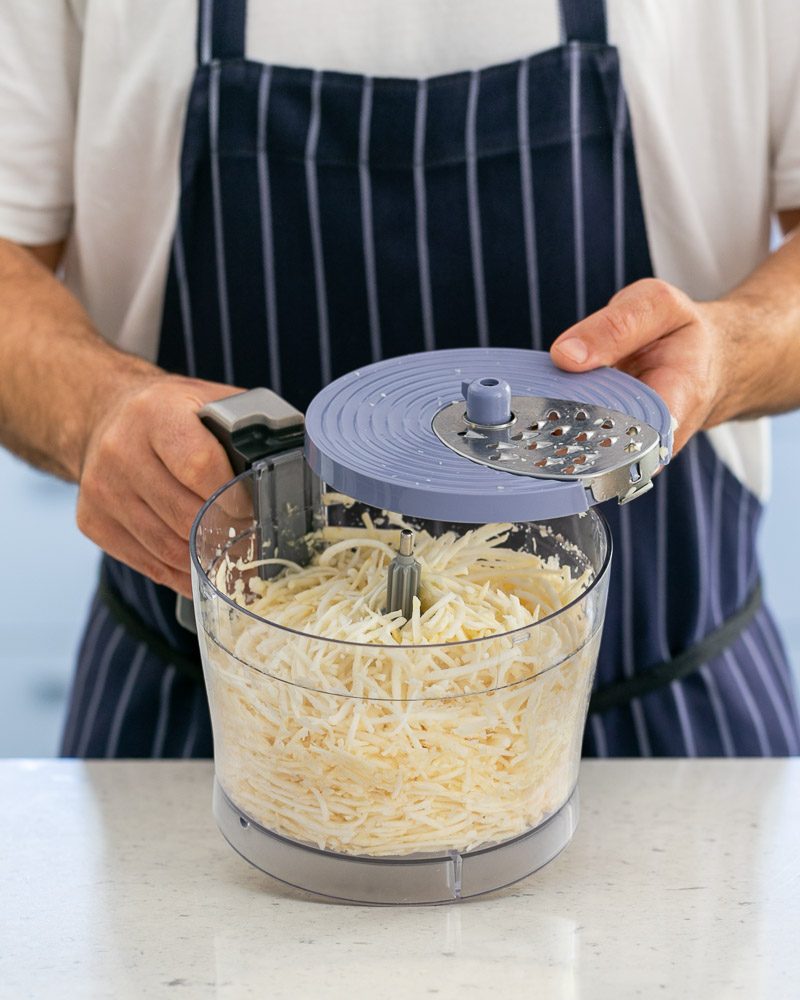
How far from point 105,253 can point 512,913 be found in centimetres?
69

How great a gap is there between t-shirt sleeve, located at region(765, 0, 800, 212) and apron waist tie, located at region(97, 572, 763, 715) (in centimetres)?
39

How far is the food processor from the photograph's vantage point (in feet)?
2.20

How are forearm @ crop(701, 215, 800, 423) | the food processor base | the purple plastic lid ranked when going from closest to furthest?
the purple plastic lid → the food processor base → forearm @ crop(701, 215, 800, 423)

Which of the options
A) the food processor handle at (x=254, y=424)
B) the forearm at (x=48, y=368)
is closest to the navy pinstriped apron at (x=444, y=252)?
the forearm at (x=48, y=368)

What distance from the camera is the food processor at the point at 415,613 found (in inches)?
26.4

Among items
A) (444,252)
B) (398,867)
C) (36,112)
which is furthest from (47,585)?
(398,867)

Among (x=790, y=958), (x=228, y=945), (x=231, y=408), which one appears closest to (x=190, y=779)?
(x=228, y=945)

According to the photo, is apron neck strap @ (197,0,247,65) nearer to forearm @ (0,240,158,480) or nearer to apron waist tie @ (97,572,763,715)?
forearm @ (0,240,158,480)

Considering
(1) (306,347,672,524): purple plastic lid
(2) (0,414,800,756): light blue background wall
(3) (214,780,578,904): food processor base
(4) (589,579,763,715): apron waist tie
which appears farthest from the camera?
(2) (0,414,800,756): light blue background wall

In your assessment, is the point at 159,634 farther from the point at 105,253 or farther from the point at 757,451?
the point at 757,451

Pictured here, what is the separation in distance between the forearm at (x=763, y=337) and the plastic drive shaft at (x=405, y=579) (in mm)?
337

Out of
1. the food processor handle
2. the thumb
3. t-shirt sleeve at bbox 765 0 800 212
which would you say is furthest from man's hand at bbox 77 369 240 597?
t-shirt sleeve at bbox 765 0 800 212

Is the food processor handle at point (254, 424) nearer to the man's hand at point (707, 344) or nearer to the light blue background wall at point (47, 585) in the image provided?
the man's hand at point (707, 344)

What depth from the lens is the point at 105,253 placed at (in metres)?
1.15
